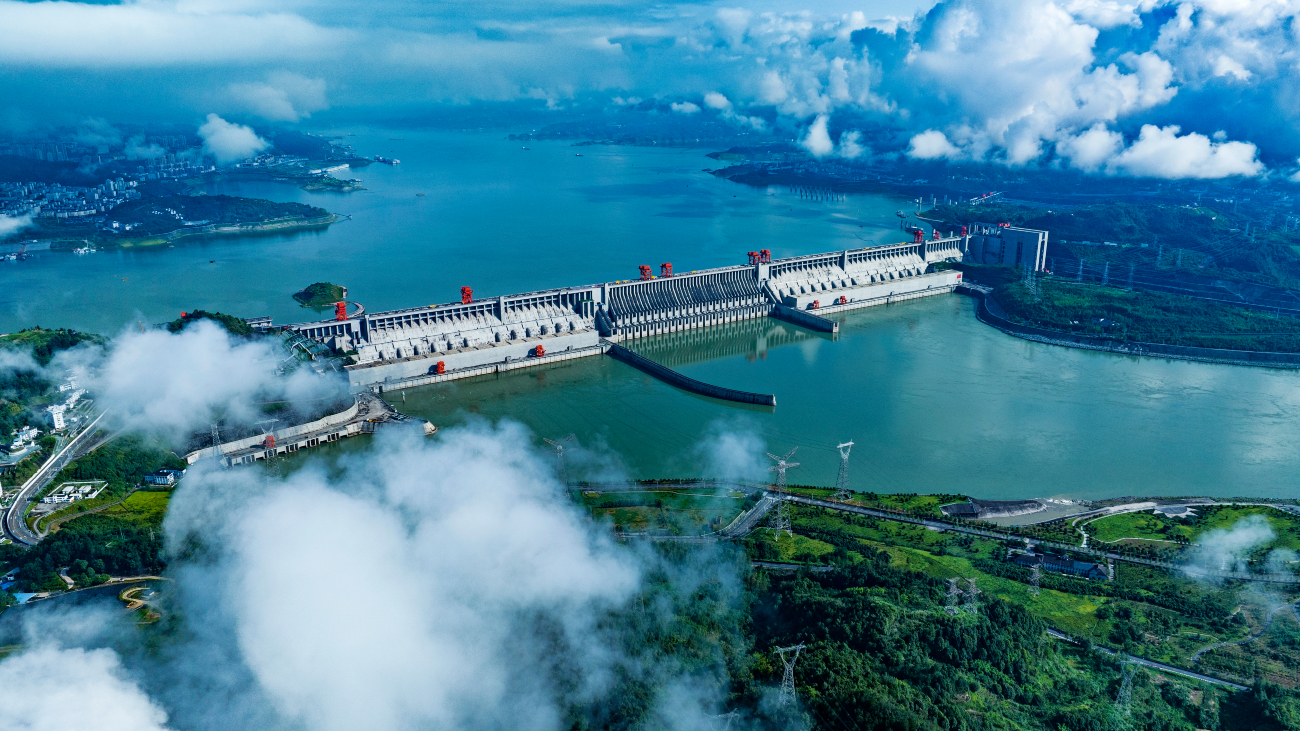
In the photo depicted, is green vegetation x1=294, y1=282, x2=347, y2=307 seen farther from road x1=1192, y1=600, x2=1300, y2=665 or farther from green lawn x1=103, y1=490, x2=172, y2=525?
road x1=1192, y1=600, x2=1300, y2=665

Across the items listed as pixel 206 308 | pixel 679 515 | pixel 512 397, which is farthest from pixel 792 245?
pixel 679 515

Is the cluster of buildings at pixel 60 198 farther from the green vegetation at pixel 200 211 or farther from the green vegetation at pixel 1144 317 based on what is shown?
the green vegetation at pixel 1144 317

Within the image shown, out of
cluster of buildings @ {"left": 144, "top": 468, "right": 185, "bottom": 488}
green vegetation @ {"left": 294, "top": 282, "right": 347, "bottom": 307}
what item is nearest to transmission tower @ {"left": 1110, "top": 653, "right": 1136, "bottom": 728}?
cluster of buildings @ {"left": 144, "top": 468, "right": 185, "bottom": 488}

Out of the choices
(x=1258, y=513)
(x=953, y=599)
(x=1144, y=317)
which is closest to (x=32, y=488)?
(x=953, y=599)

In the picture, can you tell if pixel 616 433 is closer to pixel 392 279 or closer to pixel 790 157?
pixel 392 279

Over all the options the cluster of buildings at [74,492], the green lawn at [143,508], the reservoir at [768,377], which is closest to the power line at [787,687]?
the reservoir at [768,377]
